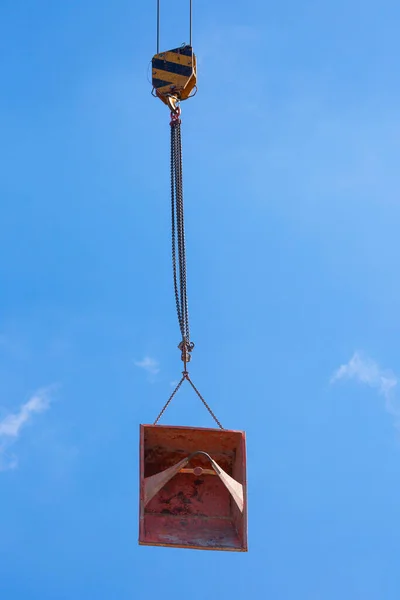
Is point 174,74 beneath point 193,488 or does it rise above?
above

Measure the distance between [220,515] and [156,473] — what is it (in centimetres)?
92

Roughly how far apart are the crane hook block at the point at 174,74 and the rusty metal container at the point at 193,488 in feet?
14.5

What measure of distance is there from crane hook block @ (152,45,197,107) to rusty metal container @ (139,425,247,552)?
442 cm

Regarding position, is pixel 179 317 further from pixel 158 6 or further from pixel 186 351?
A: pixel 158 6

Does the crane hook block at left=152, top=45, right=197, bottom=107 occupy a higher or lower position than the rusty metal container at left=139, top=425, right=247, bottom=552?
higher

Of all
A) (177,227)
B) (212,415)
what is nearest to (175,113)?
(177,227)

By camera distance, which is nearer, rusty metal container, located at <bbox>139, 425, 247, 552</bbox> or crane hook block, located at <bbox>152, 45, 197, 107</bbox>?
rusty metal container, located at <bbox>139, 425, 247, 552</bbox>

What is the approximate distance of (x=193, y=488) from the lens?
516 inches

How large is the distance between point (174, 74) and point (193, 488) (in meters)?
5.39

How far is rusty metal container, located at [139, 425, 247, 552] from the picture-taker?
40.4ft

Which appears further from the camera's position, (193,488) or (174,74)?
(174,74)

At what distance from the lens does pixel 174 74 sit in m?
14.4

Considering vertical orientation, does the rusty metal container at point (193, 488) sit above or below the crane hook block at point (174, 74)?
below

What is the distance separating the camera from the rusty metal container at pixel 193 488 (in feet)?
40.4
